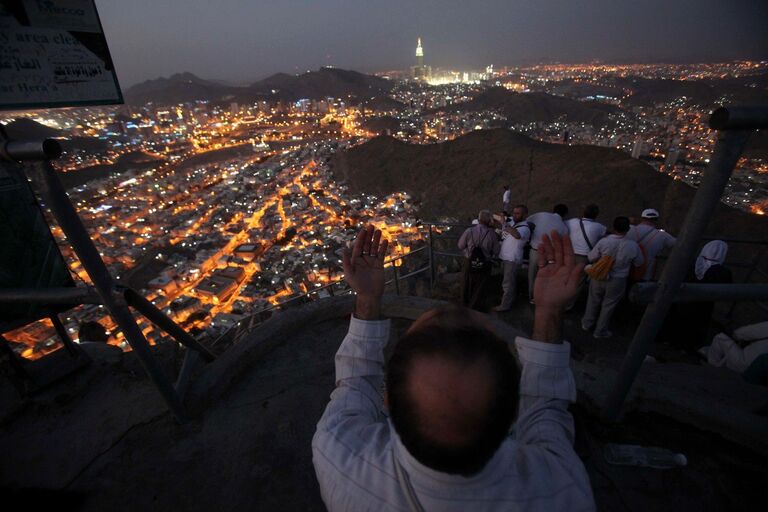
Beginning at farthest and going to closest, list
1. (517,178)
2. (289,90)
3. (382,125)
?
(289,90) < (382,125) < (517,178)

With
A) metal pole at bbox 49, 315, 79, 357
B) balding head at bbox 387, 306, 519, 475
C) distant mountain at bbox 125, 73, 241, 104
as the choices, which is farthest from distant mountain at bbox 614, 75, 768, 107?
distant mountain at bbox 125, 73, 241, 104

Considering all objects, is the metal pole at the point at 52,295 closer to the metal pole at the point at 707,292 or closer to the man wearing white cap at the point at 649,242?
the metal pole at the point at 707,292

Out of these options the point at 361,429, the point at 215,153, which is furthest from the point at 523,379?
the point at 215,153

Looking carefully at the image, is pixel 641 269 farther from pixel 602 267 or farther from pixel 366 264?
pixel 366 264

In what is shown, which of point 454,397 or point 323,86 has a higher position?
point 323,86

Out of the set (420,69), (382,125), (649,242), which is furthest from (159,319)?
(420,69)

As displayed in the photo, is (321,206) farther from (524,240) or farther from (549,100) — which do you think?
(549,100)
